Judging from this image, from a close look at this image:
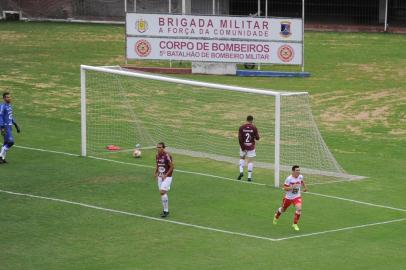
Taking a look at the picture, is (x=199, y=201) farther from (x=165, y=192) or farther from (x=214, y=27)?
(x=214, y=27)

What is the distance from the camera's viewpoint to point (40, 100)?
43.8 metres

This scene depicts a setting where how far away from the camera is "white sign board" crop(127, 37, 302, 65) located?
47812 mm

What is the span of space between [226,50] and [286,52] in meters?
2.84

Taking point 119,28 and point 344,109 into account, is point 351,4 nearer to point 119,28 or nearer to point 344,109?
point 119,28

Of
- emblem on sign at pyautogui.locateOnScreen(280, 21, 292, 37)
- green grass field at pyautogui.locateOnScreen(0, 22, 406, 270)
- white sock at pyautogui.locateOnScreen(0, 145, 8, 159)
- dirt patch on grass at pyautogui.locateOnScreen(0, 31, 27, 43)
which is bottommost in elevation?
green grass field at pyautogui.locateOnScreen(0, 22, 406, 270)

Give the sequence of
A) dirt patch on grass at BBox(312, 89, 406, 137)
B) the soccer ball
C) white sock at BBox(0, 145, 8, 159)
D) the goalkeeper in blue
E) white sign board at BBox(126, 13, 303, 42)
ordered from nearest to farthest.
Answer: the goalkeeper in blue
white sock at BBox(0, 145, 8, 159)
the soccer ball
dirt patch on grass at BBox(312, 89, 406, 137)
white sign board at BBox(126, 13, 303, 42)

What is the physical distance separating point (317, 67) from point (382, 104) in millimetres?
7949

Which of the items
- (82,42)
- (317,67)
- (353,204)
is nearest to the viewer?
(353,204)

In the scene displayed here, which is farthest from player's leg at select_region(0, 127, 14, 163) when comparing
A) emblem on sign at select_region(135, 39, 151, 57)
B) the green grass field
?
emblem on sign at select_region(135, 39, 151, 57)

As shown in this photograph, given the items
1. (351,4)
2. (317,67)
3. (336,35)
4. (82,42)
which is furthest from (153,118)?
(351,4)

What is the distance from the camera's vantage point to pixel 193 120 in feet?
123

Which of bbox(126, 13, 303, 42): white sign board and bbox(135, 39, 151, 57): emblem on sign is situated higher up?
bbox(126, 13, 303, 42): white sign board

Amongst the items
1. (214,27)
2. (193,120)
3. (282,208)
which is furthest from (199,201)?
(214,27)

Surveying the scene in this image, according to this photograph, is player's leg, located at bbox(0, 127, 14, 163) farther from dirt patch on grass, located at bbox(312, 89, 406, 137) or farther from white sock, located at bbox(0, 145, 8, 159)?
dirt patch on grass, located at bbox(312, 89, 406, 137)
